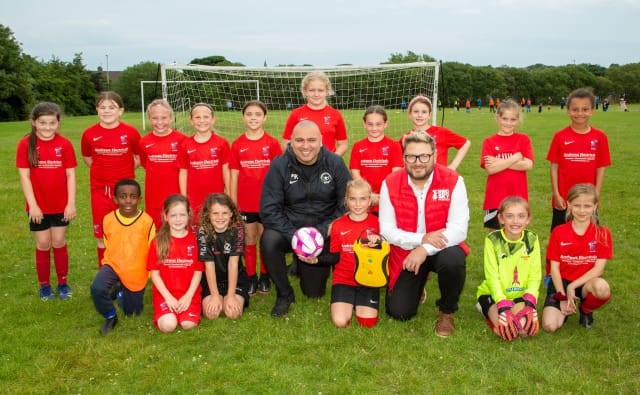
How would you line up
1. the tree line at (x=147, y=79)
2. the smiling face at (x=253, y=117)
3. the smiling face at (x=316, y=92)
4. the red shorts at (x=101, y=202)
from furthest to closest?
the tree line at (x=147, y=79)
the smiling face at (x=316, y=92)
the smiling face at (x=253, y=117)
the red shorts at (x=101, y=202)

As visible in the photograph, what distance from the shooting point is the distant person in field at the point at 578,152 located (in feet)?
16.0

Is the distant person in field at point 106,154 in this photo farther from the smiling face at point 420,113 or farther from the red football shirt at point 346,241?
the smiling face at point 420,113

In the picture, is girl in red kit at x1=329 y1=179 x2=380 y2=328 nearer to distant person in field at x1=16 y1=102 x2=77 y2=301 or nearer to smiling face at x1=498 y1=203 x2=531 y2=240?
smiling face at x1=498 y1=203 x2=531 y2=240

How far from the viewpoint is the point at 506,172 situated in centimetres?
493

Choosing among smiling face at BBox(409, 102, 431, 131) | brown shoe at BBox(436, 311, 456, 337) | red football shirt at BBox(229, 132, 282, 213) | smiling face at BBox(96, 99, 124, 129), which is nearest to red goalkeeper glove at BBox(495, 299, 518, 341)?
brown shoe at BBox(436, 311, 456, 337)

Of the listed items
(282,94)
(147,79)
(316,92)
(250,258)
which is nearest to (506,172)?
(316,92)

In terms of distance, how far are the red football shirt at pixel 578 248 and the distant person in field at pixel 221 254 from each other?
258 centimetres

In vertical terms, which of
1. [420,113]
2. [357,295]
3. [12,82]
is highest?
[12,82]

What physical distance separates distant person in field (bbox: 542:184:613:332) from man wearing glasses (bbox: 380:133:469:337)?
2.43ft

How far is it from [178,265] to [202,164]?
108cm

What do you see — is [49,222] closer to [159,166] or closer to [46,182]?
Answer: [46,182]

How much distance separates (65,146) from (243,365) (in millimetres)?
2689

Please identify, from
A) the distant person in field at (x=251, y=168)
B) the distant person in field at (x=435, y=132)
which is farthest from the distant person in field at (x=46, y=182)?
the distant person in field at (x=435, y=132)

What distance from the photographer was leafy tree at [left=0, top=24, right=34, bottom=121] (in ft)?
137
